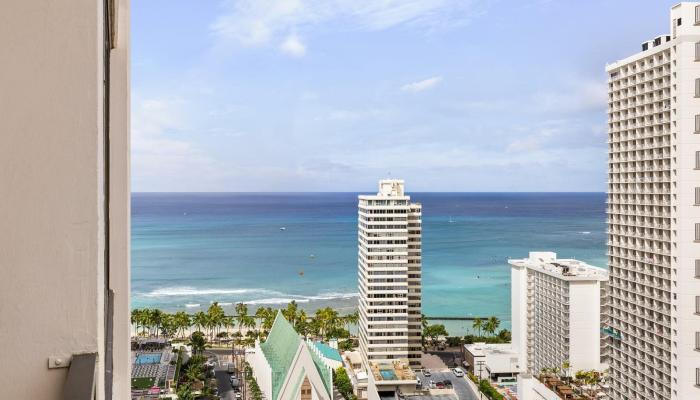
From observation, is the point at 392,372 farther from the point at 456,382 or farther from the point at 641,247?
Answer: the point at 641,247

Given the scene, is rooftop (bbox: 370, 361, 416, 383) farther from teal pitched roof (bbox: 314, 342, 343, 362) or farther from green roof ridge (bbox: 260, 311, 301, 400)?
green roof ridge (bbox: 260, 311, 301, 400)

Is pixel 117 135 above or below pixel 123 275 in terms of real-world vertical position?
above

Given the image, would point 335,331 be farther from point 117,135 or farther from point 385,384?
point 117,135

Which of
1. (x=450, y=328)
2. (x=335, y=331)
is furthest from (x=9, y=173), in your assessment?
(x=450, y=328)

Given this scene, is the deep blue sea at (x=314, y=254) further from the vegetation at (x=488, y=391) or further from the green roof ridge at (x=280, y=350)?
the green roof ridge at (x=280, y=350)

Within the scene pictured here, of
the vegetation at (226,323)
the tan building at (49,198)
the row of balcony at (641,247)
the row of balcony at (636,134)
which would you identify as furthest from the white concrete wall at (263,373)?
the tan building at (49,198)

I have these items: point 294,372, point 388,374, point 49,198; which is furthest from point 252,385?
point 49,198
